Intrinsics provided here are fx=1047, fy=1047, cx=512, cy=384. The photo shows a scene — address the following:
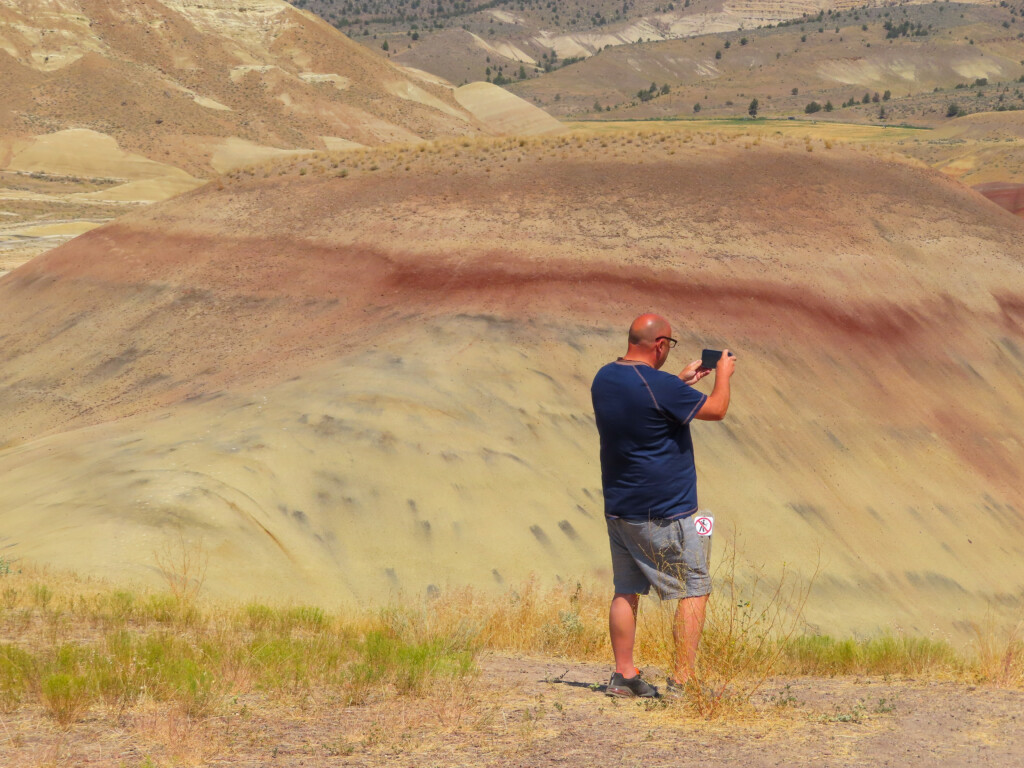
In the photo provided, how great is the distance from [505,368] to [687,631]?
1223 centimetres

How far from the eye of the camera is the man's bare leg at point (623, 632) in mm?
6074

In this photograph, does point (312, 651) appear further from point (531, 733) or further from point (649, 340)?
point (649, 340)

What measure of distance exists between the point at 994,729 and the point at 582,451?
11438 millimetres

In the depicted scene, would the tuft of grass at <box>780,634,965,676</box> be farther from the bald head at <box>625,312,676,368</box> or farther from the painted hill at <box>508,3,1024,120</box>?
the painted hill at <box>508,3,1024,120</box>

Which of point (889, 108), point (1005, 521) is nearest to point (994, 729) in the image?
point (1005, 521)

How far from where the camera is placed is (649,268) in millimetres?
21391

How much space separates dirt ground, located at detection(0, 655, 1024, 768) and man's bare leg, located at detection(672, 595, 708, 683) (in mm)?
241

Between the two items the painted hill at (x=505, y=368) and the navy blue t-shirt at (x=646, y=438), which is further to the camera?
the painted hill at (x=505, y=368)

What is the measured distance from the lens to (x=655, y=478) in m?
5.97

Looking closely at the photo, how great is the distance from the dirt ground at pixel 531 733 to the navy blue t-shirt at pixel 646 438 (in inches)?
43.8

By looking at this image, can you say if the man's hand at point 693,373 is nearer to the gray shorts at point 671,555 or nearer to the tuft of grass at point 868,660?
the gray shorts at point 671,555

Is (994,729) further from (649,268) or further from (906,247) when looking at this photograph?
(906,247)

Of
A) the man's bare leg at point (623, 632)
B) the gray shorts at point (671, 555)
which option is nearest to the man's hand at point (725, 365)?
the gray shorts at point (671, 555)

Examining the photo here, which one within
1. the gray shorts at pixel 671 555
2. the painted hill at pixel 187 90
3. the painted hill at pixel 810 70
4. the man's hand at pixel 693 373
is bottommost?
the gray shorts at pixel 671 555
